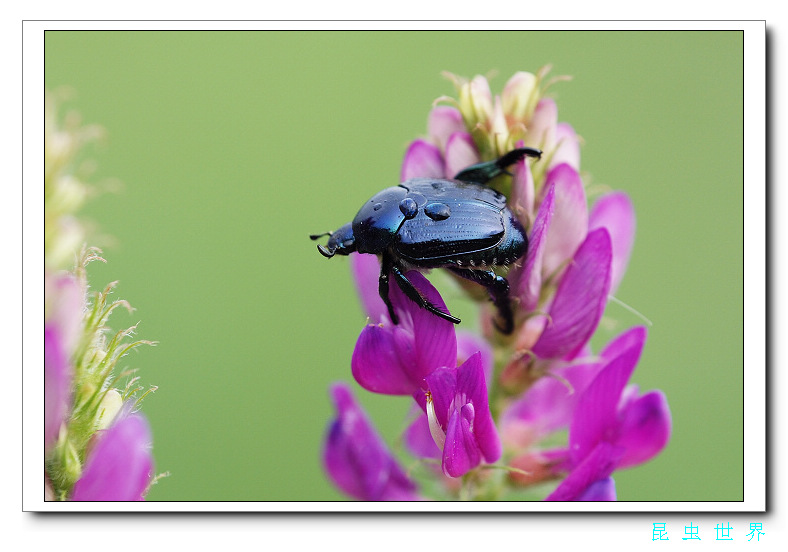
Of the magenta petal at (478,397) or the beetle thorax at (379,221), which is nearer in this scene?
the magenta petal at (478,397)

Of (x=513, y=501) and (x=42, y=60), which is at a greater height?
(x=42, y=60)

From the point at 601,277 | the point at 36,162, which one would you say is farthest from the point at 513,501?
the point at 36,162

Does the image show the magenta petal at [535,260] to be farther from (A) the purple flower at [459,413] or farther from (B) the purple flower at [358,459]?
(B) the purple flower at [358,459]

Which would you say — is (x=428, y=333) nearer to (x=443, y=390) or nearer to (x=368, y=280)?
(x=443, y=390)

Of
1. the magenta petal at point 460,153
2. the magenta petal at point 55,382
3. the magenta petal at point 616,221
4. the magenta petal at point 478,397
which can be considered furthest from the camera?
the magenta petal at point 616,221

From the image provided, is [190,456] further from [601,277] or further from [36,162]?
[601,277]

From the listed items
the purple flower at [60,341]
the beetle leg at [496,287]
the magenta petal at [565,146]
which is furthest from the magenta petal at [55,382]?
the magenta petal at [565,146]

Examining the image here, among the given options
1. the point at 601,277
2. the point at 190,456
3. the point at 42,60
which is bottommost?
the point at 190,456
